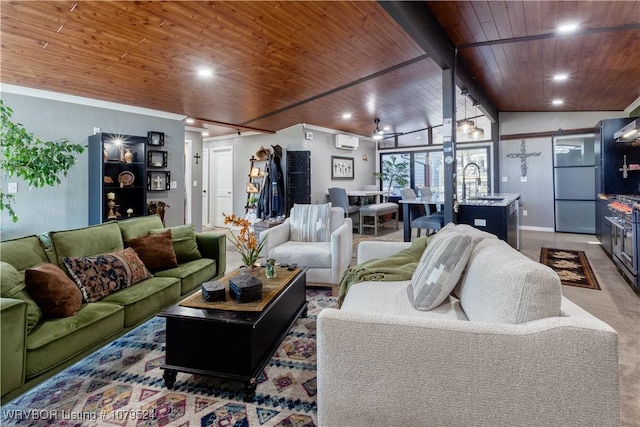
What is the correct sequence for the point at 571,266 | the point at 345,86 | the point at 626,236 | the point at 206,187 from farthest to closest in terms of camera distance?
the point at 206,187 → the point at 345,86 → the point at 571,266 → the point at 626,236

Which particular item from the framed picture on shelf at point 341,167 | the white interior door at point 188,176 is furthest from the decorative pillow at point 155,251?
the framed picture on shelf at point 341,167

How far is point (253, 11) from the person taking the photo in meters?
2.39

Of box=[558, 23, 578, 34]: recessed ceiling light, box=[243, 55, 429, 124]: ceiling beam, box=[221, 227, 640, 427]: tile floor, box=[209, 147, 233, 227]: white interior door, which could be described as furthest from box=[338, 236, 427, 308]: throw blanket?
box=[209, 147, 233, 227]: white interior door

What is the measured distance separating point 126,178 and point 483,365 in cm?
463

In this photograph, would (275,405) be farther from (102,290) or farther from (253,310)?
(102,290)

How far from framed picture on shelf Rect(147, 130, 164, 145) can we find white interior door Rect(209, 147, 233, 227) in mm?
2851

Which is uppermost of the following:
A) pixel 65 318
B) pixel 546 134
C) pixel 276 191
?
pixel 546 134

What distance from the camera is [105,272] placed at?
7.53ft

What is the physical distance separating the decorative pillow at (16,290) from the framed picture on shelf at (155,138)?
10.9ft

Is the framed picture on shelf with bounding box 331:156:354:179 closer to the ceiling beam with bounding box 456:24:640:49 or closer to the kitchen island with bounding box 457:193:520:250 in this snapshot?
the kitchen island with bounding box 457:193:520:250

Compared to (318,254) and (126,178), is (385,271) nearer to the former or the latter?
(318,254)

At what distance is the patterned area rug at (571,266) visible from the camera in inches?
145

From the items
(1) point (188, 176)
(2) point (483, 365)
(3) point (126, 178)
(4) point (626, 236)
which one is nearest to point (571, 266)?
(4) point (626, 236)

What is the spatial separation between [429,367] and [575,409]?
451 millimetres
